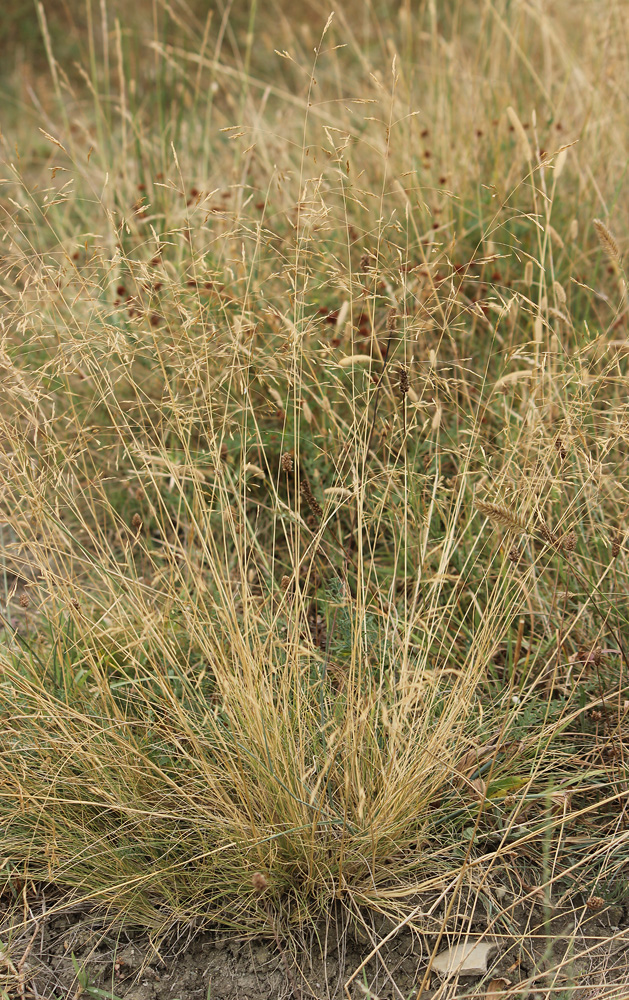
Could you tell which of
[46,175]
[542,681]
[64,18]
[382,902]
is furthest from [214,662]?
[64,18]

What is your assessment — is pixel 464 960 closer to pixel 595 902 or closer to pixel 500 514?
pixel 595 902

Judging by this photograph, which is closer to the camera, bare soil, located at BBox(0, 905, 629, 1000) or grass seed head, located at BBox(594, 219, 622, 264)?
bare soil, located at BBox(0, 905, 629, 1000)

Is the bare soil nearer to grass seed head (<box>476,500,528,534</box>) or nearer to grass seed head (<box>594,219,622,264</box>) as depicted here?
grass seed head (<box>476,500,528,534</box>)

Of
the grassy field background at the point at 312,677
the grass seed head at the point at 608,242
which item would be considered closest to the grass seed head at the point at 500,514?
the grassy field background at the point at 312,677

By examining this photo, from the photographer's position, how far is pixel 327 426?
223cm

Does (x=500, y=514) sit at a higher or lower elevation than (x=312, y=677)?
higher

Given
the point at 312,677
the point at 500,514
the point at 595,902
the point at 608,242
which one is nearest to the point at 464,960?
the point at 595,902

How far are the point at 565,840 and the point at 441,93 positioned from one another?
2633mm

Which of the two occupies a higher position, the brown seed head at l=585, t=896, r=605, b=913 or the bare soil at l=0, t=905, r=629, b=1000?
the brown seed head at l=585, t=896, r=605, b=913

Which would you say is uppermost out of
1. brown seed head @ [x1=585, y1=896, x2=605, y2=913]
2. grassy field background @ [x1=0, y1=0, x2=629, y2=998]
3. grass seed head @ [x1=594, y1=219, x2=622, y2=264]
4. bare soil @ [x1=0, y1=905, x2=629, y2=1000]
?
grass seed head @ [x1=594, y1=219, x2=622, y2=264]

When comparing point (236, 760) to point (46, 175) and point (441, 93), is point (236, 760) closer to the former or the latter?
point (441, 93)

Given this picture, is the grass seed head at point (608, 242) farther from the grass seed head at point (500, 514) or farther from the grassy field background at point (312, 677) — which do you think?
the grass seed head at point (500, 514)

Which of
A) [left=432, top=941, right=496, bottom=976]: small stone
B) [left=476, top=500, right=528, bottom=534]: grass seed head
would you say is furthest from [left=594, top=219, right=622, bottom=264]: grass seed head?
[left=432, top=941, right=496, bottom=976]: small stone

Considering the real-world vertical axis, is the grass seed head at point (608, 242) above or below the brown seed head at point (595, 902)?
above
